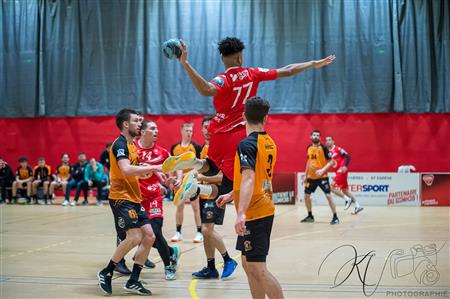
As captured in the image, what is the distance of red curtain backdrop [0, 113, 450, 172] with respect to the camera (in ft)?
72.7

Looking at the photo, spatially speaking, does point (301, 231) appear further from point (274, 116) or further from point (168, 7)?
point (168, 7)

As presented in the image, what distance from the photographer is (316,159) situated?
15586mm

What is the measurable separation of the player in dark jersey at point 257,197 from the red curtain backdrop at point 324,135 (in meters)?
17.8

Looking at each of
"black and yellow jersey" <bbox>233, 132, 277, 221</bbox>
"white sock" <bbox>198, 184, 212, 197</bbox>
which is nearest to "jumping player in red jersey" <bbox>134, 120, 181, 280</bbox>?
"white sock" <bbox>198, 184, 212, 197</bbox>

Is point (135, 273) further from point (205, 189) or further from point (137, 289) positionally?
point (205, 189)

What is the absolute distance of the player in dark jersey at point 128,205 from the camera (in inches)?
279

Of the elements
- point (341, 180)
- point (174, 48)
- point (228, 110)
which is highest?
point (174, 48)

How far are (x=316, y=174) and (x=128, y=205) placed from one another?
27.8 ft

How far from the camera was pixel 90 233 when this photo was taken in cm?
1313

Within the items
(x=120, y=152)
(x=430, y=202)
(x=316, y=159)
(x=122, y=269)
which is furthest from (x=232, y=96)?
(x=430, y=202)

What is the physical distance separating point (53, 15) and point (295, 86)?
1110 cm

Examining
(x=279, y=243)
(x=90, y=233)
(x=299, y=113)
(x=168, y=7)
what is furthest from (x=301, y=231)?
(x=168, y=7)

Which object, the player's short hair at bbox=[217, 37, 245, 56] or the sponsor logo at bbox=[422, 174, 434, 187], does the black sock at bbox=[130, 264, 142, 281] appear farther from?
the sponsor logo at bbox=[422, 174, 434, 187]

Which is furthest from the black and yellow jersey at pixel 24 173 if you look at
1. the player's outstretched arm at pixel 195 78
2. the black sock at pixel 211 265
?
the player's outstretched arm at pixel 195 78
